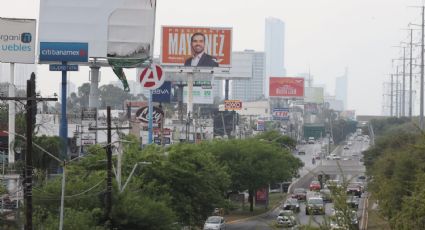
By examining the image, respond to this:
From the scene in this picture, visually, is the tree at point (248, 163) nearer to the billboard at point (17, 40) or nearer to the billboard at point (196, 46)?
the billboard at point (196, 46)

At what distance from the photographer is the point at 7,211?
123 feet

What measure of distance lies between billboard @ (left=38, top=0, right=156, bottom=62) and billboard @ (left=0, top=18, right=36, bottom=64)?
8.93 m

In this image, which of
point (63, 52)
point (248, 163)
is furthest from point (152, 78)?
point (248, 163)

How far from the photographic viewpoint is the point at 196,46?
3671 inches

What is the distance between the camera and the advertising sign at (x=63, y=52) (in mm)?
55250

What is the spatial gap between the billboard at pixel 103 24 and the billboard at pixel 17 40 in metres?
8.93

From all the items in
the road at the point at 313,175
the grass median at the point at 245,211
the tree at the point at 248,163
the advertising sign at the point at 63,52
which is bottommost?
the grass median at the point at 245,211

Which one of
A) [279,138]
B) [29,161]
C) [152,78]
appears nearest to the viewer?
[29,161]

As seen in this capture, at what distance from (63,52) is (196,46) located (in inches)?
1514

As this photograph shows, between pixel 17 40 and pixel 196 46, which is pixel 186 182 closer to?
pixel 17 40

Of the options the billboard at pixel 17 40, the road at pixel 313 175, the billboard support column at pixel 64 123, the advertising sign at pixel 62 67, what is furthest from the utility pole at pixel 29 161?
the advertising sign at pixel 62 67

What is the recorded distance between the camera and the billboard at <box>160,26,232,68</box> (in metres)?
92.3

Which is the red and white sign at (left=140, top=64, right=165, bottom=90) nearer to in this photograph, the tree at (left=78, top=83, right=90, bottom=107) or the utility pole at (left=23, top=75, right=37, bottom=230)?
the utility pole at (left=23, top=75, right=37, bottom=230)

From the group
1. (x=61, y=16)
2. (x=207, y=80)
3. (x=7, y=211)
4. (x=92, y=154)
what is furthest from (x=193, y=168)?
(x=207, y=80)
